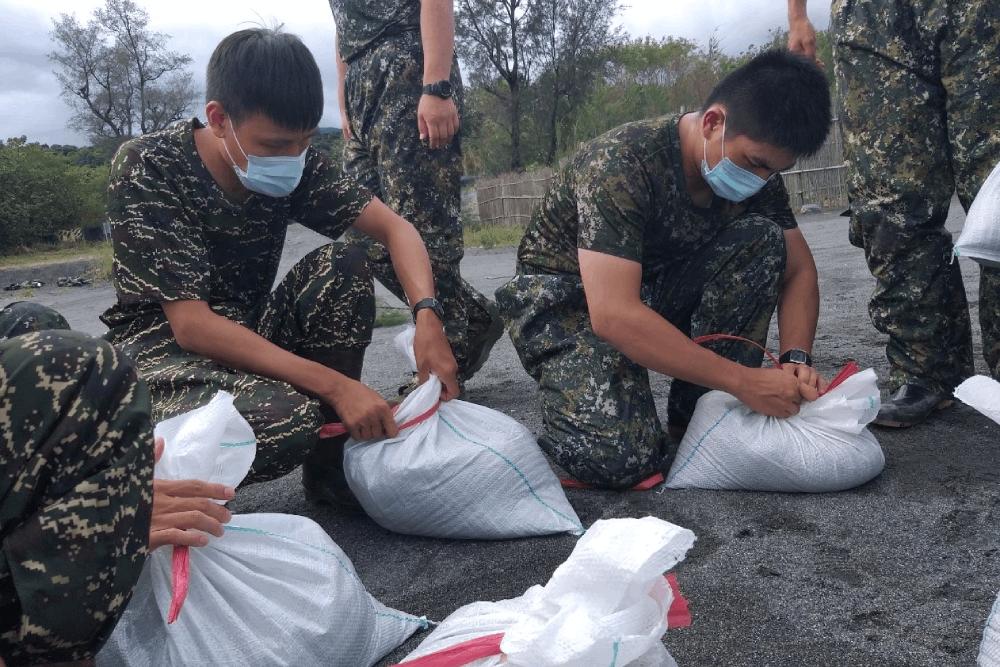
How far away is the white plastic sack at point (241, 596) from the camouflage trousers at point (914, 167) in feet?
6.03

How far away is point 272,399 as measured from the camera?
187 cm

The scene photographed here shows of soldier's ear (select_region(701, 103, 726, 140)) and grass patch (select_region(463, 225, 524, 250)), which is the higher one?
soldier's ear (select_region(701, 103, 726, 140))

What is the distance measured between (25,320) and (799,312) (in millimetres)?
1879

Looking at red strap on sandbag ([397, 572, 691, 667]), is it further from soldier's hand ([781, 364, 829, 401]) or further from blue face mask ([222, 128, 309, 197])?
blue face mask ([222, 128, 309, 197])

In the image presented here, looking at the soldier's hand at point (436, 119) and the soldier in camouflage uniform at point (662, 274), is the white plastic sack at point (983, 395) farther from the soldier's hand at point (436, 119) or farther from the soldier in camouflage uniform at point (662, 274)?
the soldier's hand at point (436, 119)

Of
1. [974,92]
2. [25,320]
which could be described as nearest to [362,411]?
[25,320]

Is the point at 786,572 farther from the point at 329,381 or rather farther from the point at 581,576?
the point at 329,381

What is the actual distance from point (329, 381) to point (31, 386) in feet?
3.25

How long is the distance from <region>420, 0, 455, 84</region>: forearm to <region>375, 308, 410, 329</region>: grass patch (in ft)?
7.82

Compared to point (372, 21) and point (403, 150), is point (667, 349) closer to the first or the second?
point (403, 150)

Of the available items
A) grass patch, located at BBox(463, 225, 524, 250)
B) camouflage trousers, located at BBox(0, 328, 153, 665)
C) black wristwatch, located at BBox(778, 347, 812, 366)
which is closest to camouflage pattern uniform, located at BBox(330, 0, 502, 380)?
black wristwatch, located at BBox(778, 347, 812, 366)

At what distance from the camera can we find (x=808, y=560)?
1.63 m

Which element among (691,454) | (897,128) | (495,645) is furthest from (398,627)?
(897,128)

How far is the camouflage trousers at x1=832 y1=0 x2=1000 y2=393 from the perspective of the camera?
2324mm
